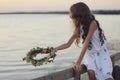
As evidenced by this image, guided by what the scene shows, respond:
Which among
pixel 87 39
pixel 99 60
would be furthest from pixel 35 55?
pixel 99 60

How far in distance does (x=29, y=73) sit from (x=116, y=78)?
15886mm

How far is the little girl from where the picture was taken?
5.86 meters

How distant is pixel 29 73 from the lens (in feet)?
72.6

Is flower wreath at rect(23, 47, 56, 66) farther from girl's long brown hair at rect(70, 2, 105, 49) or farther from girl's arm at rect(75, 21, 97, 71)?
girl's long brown hair at rect(70, 2, 105, 49)

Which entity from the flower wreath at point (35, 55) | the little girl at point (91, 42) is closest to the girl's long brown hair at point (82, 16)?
the little girl at point (91, 42)

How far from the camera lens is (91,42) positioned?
6.00 metres

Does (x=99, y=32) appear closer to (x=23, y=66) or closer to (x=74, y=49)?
(x=23, y=66)

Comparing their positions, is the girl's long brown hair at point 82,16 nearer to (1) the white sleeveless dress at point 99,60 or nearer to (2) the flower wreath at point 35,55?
(1) the white sleeveless dress at point 99,60

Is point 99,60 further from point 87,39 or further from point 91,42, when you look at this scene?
point 87,39

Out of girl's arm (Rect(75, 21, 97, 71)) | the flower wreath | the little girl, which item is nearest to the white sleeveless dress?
the little girl

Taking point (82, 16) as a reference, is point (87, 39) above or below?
below

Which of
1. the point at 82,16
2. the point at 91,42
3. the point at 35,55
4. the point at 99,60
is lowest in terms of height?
the point at 99,60

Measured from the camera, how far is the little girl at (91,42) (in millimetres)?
5859

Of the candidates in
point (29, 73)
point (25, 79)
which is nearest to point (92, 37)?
point (25, 79)
